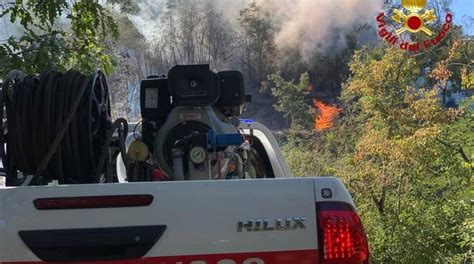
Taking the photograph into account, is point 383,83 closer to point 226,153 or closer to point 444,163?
point 444,163

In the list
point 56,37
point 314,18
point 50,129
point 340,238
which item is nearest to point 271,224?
point 340,238

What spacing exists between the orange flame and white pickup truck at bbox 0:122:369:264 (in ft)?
83.0

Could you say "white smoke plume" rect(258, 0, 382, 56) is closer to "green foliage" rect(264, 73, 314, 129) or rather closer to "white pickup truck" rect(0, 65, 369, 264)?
"green foliage" rect(264, 73, 314, 129)

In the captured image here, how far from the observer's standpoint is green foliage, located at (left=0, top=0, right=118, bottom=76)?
181 inches

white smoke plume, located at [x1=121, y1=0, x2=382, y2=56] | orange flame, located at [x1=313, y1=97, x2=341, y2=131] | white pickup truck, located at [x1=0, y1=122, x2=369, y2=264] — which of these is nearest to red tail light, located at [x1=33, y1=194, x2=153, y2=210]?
white pickup truck, located at [x1=0, y1=122, x2=369, y2=264]

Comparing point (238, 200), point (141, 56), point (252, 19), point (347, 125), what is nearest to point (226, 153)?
point (238, 200)

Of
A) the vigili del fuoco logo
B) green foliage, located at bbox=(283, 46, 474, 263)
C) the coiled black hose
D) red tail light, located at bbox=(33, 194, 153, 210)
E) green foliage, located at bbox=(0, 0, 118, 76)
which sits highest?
the vigili del fuoco logo

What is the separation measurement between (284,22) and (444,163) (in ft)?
62.3

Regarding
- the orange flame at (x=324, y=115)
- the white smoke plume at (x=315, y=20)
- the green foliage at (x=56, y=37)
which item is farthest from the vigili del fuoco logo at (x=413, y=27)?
the green foliage at (x=56, y=37)

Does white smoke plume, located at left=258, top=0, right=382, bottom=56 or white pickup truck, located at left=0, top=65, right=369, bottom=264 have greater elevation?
white smoke plume, located at left=258, top=0, right=382, bottom=56

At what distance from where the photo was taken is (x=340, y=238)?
2.11 m

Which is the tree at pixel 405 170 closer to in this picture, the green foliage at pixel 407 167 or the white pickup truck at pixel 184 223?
the green foliage at pixel 407 167

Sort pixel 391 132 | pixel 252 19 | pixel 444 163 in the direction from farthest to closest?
pixel 252 19 < pixel 391 132 < pixel 444 163

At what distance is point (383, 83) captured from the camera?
16719mm
